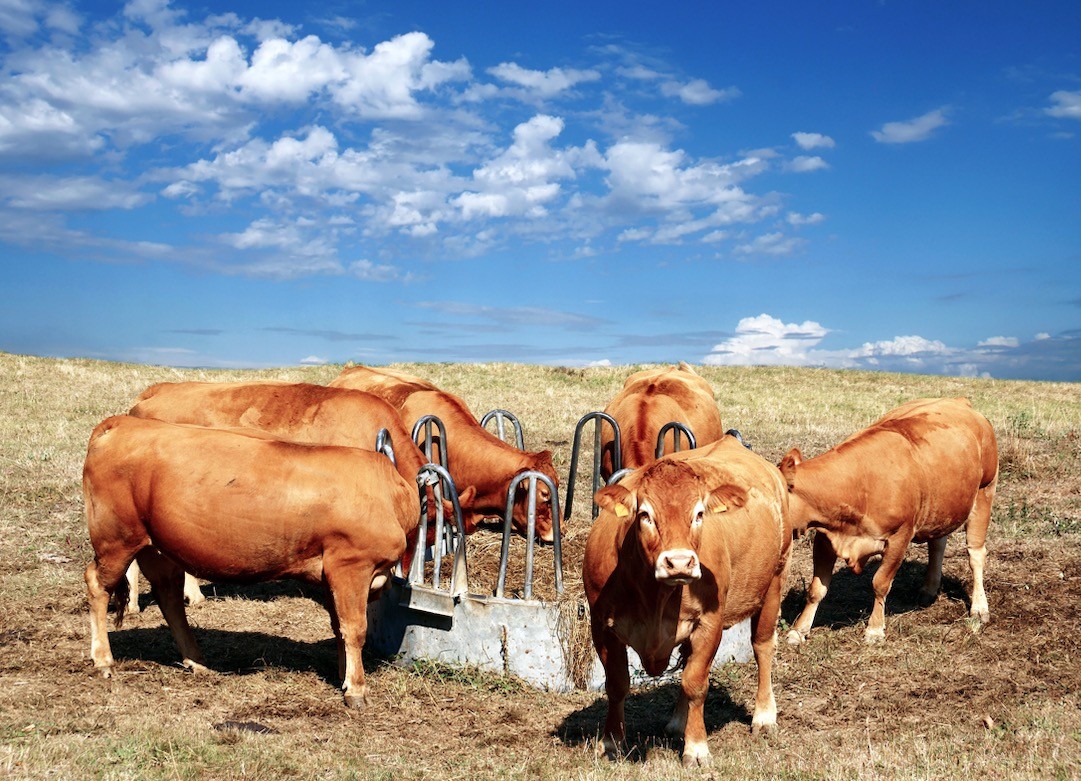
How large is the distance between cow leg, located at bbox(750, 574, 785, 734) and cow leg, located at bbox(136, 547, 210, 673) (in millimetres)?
4455

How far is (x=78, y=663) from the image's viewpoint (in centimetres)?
760

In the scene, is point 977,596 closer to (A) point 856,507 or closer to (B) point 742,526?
(A) point 856,507

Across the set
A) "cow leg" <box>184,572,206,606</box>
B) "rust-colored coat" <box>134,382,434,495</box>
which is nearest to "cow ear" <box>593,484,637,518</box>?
"rust-colored coat" <box>134,382,434,495</box>

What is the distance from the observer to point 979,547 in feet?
32.5

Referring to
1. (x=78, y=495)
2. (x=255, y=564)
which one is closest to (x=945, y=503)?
(x=255, y=564)

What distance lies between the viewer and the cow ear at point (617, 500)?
530 centimetres

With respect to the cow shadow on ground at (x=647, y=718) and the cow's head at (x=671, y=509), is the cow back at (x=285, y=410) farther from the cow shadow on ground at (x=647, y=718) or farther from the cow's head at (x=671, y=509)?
the cow's head at (x=671, y=509)

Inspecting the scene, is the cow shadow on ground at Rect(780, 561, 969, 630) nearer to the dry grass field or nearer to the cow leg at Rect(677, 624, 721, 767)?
the dry grass field

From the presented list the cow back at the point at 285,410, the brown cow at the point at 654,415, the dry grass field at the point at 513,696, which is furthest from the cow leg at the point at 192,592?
the brown cow at the point at 654,415

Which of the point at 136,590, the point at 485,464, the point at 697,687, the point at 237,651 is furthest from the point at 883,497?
the point at 136,590

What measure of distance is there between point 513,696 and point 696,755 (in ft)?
5.95

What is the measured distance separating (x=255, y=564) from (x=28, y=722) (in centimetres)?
179

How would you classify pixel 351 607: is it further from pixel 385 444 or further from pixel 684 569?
pixel 684 569

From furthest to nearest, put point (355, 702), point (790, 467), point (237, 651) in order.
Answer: point (790, 467) → point (237, 651) → point (355, 702)
